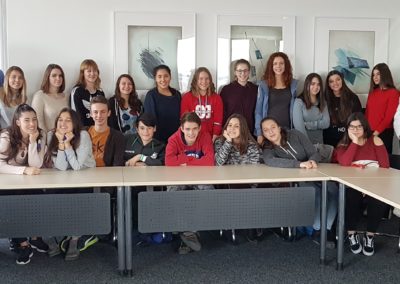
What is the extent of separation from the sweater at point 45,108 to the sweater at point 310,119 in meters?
2.19

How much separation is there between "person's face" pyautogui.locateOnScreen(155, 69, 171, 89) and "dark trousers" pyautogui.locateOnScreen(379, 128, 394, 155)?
215cm

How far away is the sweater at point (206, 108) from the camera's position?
420 cm

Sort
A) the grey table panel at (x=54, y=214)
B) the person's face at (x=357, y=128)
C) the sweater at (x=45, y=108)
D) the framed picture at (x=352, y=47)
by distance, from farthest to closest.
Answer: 1. the framed picture at (x=352, y=47)
2. the sweater at (x=45, y=108)
3. the person's face at (x=357, y=128)
4. the grey table panel at (x=54, y=214)

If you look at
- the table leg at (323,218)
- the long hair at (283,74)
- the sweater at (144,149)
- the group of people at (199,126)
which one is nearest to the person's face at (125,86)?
the group of people at (199,126)

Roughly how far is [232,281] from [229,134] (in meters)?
1.22

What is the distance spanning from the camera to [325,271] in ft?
9.88

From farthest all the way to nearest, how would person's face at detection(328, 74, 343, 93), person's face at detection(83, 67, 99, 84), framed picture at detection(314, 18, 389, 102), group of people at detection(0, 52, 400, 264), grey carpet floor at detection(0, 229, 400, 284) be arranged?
framed picture at detection(314, 18, 389, 102)
person's face at detection(328, 74, 343, 93)
person's face at detection(83, 67, 99, 84)
group of people at detection(0, 52, 400, 264)
grey carpet floor at detection(0, 229, 400, 284)

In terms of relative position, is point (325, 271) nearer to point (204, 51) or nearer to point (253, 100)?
point (253, 100)

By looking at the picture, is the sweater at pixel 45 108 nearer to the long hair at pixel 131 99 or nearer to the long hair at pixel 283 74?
the long hair at pixel 131 99

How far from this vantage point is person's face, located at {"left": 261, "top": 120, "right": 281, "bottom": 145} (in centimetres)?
359

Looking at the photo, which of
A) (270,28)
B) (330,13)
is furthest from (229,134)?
(330,13)

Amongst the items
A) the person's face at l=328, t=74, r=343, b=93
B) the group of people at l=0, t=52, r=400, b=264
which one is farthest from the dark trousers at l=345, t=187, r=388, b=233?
the person's face at l=328, t=74, r=343, b=93

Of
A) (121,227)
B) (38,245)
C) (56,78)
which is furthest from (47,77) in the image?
(121,227)

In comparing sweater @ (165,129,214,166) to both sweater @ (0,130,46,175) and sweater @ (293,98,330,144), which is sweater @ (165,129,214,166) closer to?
sweater @ (0,130,46,175)
